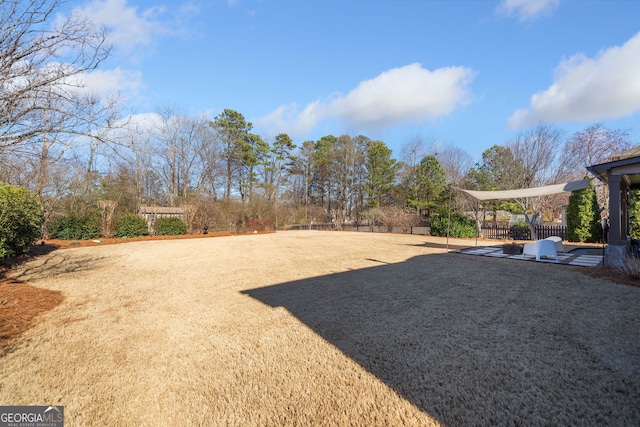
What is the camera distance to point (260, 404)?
1916 mm

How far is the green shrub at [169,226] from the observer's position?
16.0 meters

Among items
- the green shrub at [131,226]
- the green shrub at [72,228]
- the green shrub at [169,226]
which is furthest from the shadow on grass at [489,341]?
the green shrub at [169,226]

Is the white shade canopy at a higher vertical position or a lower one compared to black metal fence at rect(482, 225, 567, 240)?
higher

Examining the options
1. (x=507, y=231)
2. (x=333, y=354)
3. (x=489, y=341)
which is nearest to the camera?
(x=333, y=354)

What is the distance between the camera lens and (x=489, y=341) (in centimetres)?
278

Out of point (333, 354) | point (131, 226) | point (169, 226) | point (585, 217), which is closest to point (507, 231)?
point (585, 217)

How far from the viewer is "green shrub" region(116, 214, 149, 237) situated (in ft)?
47.4

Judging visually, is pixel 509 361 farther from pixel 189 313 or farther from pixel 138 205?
pixel 138 205

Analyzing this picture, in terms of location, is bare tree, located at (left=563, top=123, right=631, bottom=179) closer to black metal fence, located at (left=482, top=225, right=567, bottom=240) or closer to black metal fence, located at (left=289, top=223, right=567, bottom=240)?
black metal fence, located at (left=289, top=223, right=567, bottom=240)

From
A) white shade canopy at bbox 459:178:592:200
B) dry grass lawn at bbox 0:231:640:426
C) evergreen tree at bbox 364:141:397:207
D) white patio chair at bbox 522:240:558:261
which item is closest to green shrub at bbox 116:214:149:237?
dry grass lawn at bbox 0:231:640:426

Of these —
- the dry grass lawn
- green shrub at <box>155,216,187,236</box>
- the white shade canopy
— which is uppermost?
the white shade canopy

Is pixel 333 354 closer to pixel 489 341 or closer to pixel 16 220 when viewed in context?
pixel 489 341

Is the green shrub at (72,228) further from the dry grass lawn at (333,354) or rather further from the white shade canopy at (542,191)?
the white shade canopy at (542,191)

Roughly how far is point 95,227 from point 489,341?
53.6ft
